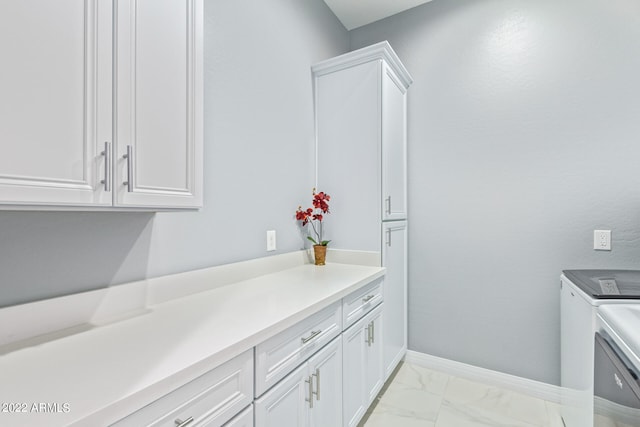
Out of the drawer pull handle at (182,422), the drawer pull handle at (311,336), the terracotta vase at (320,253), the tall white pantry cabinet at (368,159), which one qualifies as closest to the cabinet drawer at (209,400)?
the drawer pull handle at (182,422)

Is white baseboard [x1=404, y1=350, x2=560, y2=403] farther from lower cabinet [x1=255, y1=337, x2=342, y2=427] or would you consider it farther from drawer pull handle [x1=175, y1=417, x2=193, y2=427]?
drawer pull handle [x1=175, y1=417, x2=193, y2=427]

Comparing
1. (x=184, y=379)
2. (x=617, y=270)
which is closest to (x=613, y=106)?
(x=617, y=270)

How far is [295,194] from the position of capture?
207 centimetres

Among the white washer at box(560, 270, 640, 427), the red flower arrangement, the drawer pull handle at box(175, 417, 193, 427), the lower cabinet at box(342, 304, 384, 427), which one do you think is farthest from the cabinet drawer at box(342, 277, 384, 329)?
the white washer at box(560, 270, 640, 427)

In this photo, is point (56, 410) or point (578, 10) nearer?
point (56, 410)

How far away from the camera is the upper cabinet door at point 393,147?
205cm

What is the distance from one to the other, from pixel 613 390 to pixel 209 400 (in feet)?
4.46

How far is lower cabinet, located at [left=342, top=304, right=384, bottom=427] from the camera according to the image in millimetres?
1520

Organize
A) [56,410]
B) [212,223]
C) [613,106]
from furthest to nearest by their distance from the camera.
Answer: [613,106] < [212,223] < [56,410]

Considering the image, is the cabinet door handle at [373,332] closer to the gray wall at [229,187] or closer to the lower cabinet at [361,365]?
the lower cabinet at [361,365]

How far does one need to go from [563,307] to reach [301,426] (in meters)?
1.65

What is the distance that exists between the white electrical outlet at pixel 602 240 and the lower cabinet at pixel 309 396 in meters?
1.67

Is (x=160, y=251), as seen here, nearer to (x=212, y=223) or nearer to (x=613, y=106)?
(x=212, y=223)

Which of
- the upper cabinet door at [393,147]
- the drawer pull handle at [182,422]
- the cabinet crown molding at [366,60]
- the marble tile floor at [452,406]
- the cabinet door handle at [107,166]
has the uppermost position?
the cabinet crown molding at [366,60]
